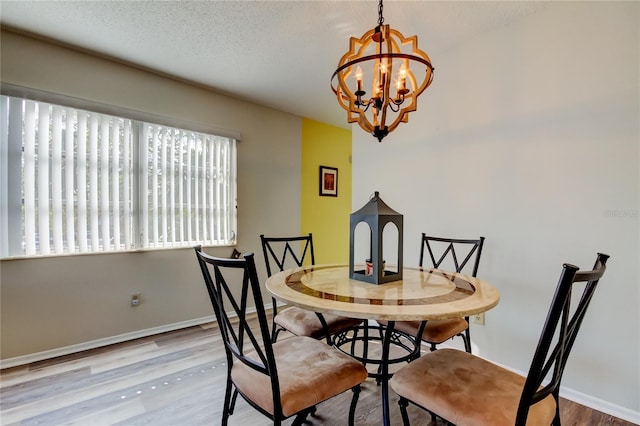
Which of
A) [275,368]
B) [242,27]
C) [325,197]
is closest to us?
[275,368]

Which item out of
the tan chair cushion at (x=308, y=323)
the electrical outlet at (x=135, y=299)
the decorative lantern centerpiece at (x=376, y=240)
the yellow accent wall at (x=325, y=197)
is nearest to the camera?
the decorative lantern centerpiece at (x=376, y=240)

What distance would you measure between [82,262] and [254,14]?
7.54 ft

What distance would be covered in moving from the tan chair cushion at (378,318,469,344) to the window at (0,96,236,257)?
7.26 ft

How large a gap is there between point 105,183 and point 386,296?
99.4 inches

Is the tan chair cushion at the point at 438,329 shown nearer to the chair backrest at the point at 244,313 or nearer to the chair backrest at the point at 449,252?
the chair backrest at the point at 449,252

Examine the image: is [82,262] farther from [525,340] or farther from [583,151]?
[583,151]

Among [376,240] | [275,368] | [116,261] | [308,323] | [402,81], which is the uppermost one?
[402,81]

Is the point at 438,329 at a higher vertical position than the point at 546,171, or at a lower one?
lower

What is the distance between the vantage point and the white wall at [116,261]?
2.29 m

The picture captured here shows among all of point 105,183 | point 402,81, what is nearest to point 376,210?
point 402,81

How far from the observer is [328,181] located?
452 centimetres

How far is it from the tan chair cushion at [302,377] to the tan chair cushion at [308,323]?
0.36 m

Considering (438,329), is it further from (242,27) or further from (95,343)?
(95,343)

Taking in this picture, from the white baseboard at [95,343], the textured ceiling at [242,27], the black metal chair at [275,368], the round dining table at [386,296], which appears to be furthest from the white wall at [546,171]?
the white baseboard at [95,343]
